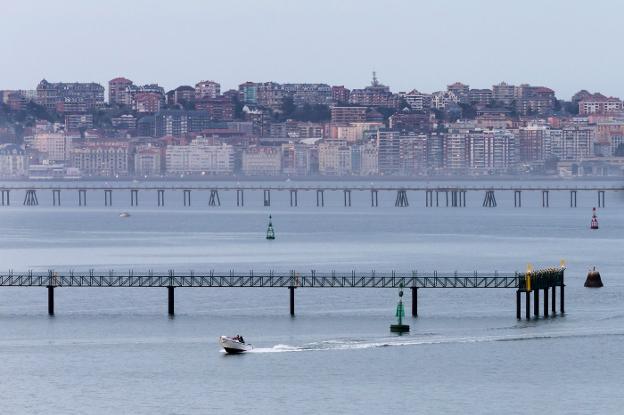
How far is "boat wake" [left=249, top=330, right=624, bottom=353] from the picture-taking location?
63500 mm

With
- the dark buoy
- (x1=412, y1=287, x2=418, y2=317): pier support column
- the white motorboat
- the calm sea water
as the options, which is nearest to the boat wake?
the calm sea water

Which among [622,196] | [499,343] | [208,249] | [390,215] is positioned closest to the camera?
[622,196]

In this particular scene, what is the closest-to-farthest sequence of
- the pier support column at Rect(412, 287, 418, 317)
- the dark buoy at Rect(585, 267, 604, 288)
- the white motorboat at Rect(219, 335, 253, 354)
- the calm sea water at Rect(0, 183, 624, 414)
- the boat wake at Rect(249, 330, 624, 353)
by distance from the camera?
the calm sea water at Rect(0, 183, 624, 414)
the white motorboat at Rect(219, 335, 253, 354)
the boat wake at Rect(249, 330, 624, 353)
the pier support column at Rect(412, 287, 418, 317)
the dark buoy at Rect(585, 267, 604, 288)

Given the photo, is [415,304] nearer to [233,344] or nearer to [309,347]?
[309,347]

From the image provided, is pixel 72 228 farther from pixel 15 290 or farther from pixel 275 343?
pixel 275 343

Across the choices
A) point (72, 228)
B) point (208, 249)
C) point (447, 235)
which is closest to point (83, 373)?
point (208, 249)

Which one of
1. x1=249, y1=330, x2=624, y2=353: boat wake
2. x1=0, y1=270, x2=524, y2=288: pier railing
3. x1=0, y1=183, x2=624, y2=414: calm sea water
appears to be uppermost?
x1=0, y1=270, x2=524, y2=288: pier railing

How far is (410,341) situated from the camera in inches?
2569

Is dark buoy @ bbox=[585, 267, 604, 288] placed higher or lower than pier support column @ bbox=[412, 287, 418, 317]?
lower

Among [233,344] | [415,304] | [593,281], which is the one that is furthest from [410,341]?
[593,281]

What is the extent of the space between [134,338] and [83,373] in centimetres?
782

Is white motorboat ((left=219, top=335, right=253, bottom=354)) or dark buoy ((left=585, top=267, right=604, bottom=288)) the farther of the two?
dark buoy ((left=585, top=267, right=604, bottom=288))

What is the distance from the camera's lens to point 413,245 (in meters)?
124

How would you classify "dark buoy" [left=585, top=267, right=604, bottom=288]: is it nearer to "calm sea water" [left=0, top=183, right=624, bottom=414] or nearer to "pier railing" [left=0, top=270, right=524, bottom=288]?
"calm sea water" [left=0, top=183, right=624, bottom=414]
